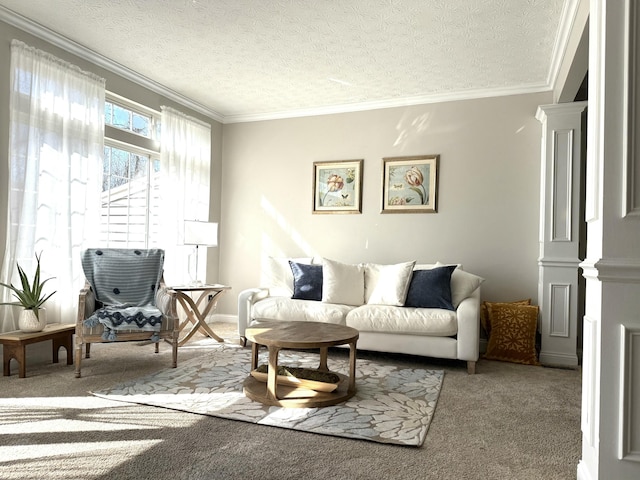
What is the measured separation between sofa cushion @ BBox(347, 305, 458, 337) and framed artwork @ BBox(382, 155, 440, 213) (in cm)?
140

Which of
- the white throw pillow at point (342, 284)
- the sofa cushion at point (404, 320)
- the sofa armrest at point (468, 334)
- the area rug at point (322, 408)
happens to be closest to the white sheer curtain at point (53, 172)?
the area rug at point (322, 408)

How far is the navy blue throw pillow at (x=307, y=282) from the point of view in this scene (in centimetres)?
454

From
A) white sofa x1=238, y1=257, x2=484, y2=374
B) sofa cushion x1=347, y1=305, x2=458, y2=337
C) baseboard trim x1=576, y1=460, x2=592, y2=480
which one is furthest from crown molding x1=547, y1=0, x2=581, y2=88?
baseboard trim x1=576, y1=460, x2=592, y2=480

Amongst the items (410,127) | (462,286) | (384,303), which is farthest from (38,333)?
(410,127)

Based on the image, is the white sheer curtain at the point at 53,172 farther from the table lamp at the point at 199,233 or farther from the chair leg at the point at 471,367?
the chair leg at the point at 471,367

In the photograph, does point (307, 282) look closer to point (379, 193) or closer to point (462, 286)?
point (379, 193)

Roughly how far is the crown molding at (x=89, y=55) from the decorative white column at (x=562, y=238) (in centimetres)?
387

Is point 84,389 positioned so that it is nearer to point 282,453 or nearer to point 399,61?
point 282,453

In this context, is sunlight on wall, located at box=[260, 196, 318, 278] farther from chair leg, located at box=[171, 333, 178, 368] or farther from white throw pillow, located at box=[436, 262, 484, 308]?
chair leg, located at box=[171, 333, 178, 368]

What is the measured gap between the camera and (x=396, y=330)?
12.8 ft

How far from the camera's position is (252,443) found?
2270mm

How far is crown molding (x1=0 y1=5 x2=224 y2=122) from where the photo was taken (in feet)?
11.4

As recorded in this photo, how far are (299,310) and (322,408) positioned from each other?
1.52 meters

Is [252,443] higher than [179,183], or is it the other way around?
[179,183]
